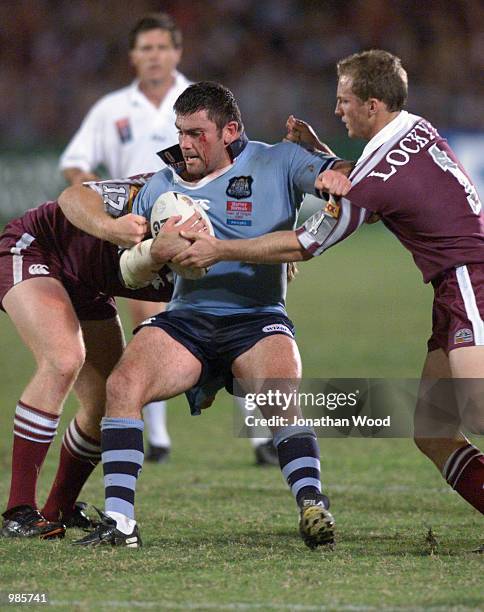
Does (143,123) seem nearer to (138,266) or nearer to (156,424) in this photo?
(156,424)

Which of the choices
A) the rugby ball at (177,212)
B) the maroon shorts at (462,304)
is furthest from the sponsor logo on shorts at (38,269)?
the maroon shorts at (462,304)

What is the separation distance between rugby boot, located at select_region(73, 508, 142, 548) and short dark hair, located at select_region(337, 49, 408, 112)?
2090 millimetres

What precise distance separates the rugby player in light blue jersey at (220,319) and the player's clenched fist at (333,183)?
225mm

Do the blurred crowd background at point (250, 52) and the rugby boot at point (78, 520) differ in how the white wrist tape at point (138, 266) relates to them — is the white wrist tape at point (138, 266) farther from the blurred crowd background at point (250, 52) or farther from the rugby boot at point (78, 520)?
the blurred crowd background at point (250, 52)

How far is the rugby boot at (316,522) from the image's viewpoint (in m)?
5.05

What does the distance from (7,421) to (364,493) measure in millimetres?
3736

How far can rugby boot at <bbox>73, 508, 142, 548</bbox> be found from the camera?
16.9 ft

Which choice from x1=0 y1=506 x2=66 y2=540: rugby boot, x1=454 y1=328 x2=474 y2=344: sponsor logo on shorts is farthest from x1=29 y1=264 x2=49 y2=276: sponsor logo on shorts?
x1=454 y1=328 x2=474 y2=344: sponsor logo on shorts

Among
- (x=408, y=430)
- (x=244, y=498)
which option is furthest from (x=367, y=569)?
(x=244, y=498)

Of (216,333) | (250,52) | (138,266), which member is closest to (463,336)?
(216,333)

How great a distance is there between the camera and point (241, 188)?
559cm

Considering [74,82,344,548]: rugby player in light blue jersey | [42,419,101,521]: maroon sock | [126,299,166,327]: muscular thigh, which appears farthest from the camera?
[126,299,166,327]: muscular thigh

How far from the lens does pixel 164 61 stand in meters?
8.74

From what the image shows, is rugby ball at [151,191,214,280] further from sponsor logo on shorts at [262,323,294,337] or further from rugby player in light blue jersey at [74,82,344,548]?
sponsor logo on shorts at [262,323,294,337]
